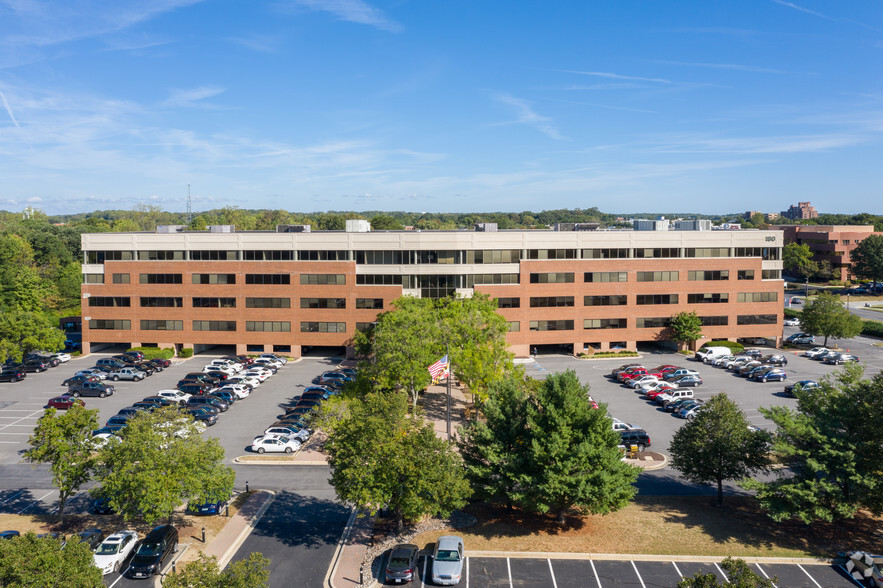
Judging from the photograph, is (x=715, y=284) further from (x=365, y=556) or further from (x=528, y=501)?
(x=365, y=556)

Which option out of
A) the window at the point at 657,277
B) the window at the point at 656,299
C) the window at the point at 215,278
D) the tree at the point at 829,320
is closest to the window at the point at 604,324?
the window at the point at 656,299

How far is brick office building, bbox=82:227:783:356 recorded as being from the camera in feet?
255

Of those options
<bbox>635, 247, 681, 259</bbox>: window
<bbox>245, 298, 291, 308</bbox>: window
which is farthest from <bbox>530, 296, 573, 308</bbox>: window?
<bbox>245, 298, 291, 308</bbox>: window

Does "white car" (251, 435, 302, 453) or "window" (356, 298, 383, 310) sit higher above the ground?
"window" (356, 298, 383, 310)

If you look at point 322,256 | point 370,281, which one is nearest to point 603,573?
point 370,281

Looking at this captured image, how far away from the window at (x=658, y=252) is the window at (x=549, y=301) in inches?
451

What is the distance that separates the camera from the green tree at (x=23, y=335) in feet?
229

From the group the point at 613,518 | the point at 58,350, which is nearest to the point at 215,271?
the point at 58,350

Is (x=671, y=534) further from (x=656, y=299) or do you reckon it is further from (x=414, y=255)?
(x=656, y=299)

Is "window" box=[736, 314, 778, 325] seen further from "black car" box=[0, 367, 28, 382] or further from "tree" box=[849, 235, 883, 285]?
"black car" box=[0, 367, 28, 382]

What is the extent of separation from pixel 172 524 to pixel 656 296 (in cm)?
6707

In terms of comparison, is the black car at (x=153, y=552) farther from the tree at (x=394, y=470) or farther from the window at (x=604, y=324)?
the window at (x=604, y=324)

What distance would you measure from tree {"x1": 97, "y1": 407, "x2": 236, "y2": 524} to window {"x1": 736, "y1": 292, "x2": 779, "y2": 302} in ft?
246

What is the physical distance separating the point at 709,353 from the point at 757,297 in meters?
13.9
